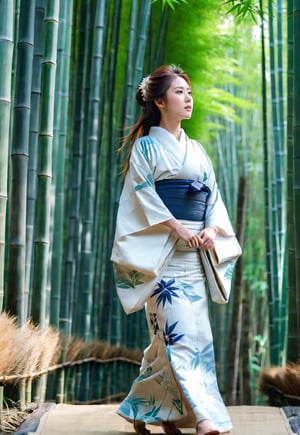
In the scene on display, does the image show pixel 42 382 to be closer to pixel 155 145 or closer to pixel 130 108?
pixel 155 145

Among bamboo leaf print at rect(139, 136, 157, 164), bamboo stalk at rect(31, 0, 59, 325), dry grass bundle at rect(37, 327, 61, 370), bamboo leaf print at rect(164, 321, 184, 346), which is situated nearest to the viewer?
bamboo leaf print at rect(164, 321, 184, 346)

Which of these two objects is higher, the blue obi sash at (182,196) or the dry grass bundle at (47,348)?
the blue obi sash at (182,196)

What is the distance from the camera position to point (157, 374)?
3.23 meters

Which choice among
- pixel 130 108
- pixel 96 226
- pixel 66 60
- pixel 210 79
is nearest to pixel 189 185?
pixel 66 60

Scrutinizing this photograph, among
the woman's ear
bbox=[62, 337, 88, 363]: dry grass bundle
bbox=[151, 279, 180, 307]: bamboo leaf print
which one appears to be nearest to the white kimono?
bbox=[151, 279, 180, 307]: bamboo leaf print

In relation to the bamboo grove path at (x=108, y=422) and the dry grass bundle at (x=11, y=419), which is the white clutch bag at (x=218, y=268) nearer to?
the bamboo grove path at (x=108, y=422)

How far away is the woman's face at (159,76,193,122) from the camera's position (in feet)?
11.1

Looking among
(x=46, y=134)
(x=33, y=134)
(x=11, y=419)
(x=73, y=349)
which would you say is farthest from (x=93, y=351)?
(x=11, y=419)

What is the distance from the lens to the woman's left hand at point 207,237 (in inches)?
127

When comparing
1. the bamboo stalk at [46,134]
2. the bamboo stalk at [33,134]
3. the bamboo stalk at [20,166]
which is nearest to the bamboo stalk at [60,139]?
the bamboo stalk at [33,134]

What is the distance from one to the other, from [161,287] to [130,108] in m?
3.48

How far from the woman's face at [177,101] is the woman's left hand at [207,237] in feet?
1.58

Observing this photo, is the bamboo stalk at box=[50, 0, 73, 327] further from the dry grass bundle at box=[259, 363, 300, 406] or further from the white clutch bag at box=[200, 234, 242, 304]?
the white clutch bag at box=[200, 234, 242, 304]

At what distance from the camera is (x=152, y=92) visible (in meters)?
3.45
